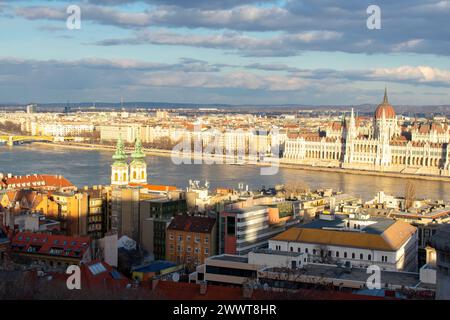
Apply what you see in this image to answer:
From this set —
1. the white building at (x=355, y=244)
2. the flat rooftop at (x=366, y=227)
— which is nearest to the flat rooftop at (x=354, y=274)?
the white building at (x=355, y=244)

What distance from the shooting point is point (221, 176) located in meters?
20.6

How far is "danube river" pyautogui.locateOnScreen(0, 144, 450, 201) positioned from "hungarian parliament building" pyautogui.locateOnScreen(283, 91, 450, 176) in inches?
98.8

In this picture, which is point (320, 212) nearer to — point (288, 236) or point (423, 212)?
point (423, 212)

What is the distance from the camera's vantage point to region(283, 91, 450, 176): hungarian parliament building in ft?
86.7

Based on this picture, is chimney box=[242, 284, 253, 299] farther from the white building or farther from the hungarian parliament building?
the hungarian parliament building

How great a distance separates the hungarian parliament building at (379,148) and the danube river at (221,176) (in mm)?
2509

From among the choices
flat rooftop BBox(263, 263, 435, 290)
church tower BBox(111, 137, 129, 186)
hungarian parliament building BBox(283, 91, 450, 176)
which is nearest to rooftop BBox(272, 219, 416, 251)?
flat rooftop BBox(263, 263, 435, 290)

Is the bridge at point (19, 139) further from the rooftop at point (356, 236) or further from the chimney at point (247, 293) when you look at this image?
the chimney at point (247, 293)

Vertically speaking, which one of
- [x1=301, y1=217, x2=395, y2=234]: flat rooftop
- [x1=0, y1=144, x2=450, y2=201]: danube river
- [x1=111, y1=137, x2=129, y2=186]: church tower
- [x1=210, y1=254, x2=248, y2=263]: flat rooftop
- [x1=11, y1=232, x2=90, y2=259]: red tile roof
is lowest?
[x1=0, y1=144, x2=450, y2=201]: danube river

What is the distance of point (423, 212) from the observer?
10.6m

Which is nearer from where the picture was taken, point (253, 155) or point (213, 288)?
point (213, 288)

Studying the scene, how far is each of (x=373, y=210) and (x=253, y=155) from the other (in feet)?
65.2

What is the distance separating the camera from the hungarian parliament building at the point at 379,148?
2644cm
